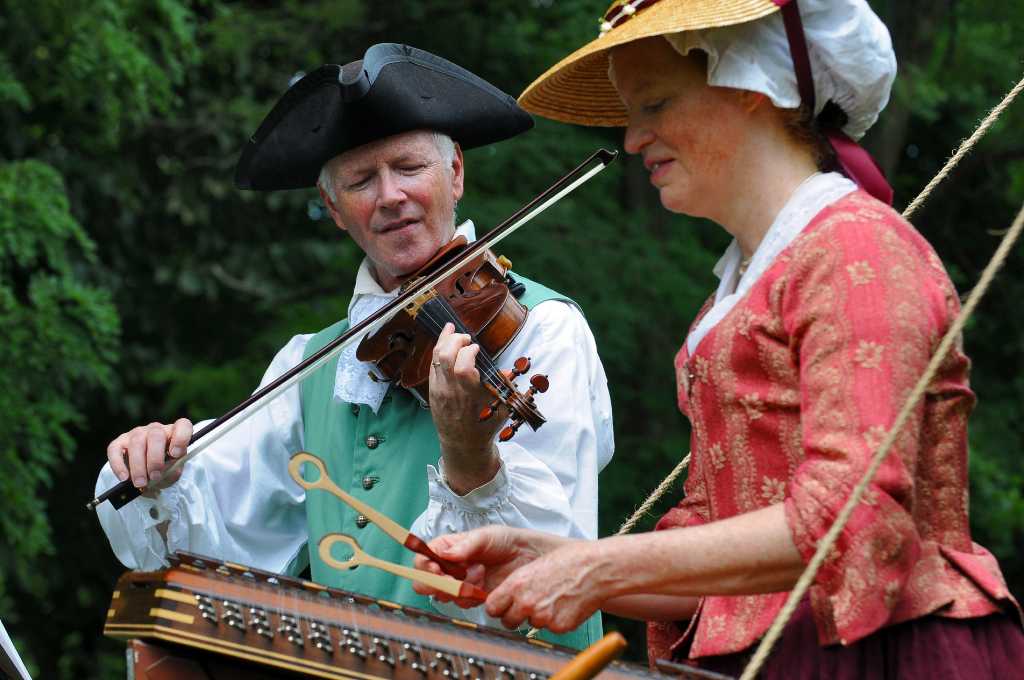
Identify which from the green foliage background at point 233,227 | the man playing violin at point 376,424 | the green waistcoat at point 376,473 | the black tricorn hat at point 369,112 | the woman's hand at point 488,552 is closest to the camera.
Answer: the woman's hand at point 488,552

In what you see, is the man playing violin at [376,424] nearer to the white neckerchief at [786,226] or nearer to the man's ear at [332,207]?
the man's ear at [332,207]

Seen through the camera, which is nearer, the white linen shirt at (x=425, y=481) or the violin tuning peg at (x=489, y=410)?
the violin tuning peg at (x=489, y=410)

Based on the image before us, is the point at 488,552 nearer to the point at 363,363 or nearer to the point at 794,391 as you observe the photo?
the point at 794,391

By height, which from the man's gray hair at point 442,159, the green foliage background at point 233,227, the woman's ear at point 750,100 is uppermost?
the woman's ear at point 750,100

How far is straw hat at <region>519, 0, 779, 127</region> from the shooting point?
239 cm

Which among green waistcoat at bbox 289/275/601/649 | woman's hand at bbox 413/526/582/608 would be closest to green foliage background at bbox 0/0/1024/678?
green waistcoat at bbox 289/275/601/649

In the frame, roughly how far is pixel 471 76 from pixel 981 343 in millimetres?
6972

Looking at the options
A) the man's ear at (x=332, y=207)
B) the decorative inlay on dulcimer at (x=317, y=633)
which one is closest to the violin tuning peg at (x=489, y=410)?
the decorative inlay on dulcimer at (x=317, y=633)

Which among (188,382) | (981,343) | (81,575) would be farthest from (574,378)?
(981,343)

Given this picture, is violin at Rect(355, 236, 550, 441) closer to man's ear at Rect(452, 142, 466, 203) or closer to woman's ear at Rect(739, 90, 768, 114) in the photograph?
man's ear at Rect(452, 142, 466, 203)

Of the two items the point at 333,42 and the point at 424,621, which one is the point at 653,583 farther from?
the point at 333,42

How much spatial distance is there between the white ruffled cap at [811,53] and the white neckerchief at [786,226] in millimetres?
120

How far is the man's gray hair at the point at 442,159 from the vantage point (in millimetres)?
3811

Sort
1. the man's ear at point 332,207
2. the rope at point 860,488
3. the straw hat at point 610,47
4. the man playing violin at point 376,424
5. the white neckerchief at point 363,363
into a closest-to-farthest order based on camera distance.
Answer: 1. the rope at point 860,488
2. the straw hat at point 610,47
3. the man playing violin at point 376,424
4. the white neckerchief at point 363,363
5. the man's ear at point 332,207
